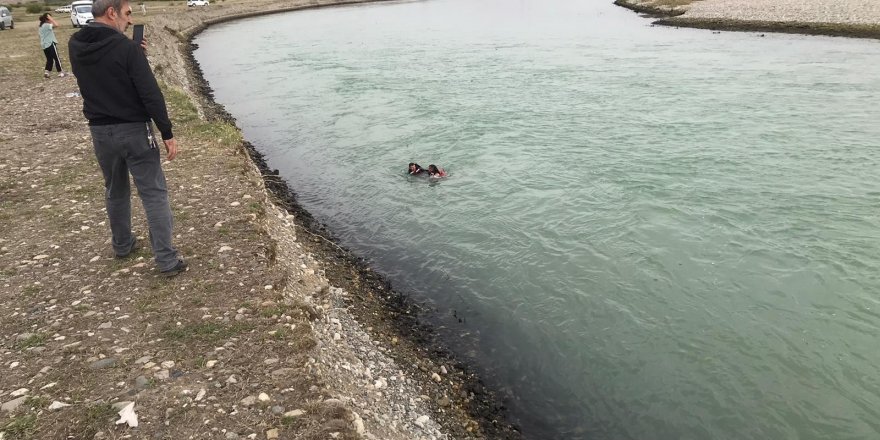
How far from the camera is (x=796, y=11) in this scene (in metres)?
54.4

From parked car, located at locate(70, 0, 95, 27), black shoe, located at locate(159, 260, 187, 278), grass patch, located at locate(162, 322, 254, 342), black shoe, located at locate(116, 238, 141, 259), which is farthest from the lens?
parked car, located at locate(70, 0, 95, 27)

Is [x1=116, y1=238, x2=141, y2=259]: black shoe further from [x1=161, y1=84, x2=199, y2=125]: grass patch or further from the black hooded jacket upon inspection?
[x1=161, y1=84, x2=199, y2=125]: grass patch

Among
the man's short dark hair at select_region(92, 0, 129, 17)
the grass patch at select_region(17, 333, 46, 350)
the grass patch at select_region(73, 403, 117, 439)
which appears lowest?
the grass patch at select_region(73, 403, 117, 439)

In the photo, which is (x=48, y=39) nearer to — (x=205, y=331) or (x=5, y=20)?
(x=205, y=331)

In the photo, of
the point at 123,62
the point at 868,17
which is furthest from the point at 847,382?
the point at 868,17

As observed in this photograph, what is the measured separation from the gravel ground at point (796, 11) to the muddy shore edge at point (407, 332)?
1976 inches

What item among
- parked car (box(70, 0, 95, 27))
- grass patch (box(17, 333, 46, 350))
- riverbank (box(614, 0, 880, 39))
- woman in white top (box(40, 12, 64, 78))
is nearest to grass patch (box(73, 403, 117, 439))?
grass patch (box(17, 333, 46, 350))

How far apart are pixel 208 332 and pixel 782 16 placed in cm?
6099

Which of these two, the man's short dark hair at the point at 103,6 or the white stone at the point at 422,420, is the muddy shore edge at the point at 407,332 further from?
the man's short dark hair at the point at 103,6

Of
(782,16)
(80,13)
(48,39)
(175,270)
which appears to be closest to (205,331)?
(175,270)

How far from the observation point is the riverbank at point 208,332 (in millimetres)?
6191

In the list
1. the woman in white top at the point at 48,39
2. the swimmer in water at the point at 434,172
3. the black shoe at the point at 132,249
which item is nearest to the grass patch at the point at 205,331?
the black shoe at the point at 132,249

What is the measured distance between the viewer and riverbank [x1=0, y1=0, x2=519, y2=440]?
6.19 m

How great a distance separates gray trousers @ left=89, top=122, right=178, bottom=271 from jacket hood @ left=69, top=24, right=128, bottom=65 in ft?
2.90
